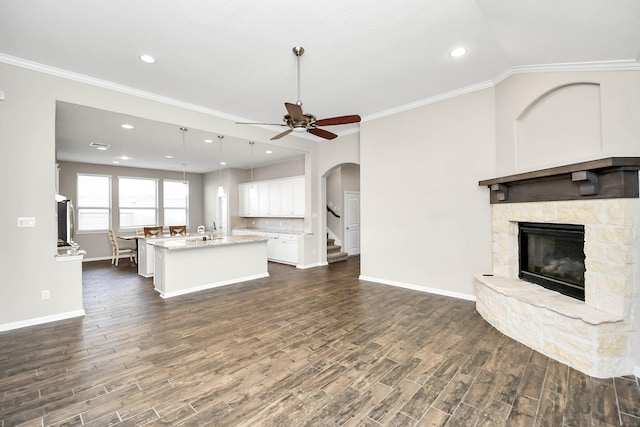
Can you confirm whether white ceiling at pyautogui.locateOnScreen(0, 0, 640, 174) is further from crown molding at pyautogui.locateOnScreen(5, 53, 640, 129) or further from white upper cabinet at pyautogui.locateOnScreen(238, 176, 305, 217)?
white upper cabinet at pyautogui.locateOnScreen(238, 176, 305, 217)

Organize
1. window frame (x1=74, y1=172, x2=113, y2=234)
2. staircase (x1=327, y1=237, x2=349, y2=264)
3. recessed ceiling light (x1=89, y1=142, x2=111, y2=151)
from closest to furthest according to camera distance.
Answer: recessed ceiling light (x1=89, y1=142, x2=111, y2=151) → staircase (x1=327, y1=237, x2=349, y2=264) → window frame (x1=74, y1=172, x2=113, y2=234)

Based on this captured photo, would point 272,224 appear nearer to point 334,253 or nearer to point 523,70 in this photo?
point 334,253

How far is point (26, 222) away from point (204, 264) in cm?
238

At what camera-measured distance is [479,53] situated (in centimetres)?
327

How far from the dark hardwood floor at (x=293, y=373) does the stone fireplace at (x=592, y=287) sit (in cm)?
18

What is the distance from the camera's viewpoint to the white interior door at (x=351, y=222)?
862 centimetres

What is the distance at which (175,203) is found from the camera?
10.4 m

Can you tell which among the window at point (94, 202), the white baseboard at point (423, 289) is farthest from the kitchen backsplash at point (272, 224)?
the window at point (94, 202)

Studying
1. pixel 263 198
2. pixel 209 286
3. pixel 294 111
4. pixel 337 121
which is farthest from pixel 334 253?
pixel 294 111

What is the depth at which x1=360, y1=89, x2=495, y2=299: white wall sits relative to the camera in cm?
413

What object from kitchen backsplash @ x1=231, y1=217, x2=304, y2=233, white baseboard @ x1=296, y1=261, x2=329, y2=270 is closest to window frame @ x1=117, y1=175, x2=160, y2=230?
kitchen backsplash @ x1=231, y1=217, x2=304, y2=233

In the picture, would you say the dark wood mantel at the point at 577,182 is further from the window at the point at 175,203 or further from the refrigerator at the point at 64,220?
the window at the point at 175,203

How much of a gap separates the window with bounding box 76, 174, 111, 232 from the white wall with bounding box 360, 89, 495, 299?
8266mm

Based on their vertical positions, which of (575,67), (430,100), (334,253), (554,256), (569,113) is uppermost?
(430,100)
